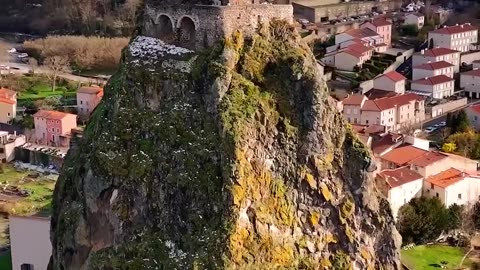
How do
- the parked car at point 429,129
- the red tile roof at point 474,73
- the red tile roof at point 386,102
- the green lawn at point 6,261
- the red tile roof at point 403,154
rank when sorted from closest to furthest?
the green lawn at point 6,261
the red tile roof at point 403,154
the red tile roof at point 386,102
the parked car at point 429,129
the red tile roof at point 474,73

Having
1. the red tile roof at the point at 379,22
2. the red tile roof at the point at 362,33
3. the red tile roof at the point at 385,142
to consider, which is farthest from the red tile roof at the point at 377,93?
the red tile roof at the point at 379,22

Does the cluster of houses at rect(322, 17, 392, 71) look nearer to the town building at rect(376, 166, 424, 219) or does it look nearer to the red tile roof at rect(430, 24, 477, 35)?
the red tile roof at rect(430, 24, 477, 35)

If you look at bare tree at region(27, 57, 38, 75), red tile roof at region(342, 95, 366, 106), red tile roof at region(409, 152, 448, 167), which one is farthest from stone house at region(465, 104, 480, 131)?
bare tree at region(27, 57, 38, 75)

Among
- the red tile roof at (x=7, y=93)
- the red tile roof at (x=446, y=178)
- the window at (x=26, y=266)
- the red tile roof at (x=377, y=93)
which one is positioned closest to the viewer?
the window at (x=26, y=266)

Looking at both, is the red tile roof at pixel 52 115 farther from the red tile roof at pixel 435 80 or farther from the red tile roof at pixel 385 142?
the red tile roof at pixel 435 80

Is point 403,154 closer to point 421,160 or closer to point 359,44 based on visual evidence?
point 421,160

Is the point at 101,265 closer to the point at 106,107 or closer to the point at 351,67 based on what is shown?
the point at 106,107
